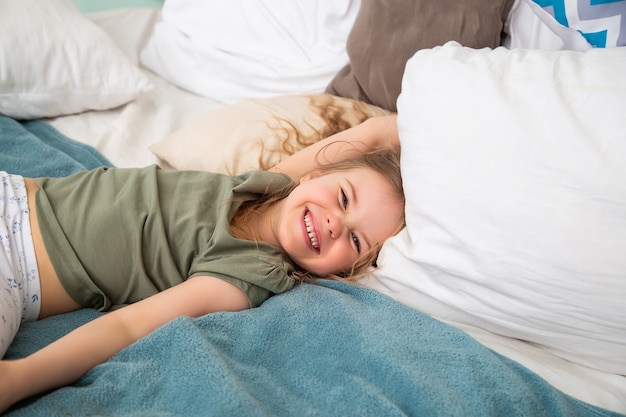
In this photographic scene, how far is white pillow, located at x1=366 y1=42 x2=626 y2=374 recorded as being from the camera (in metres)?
0.76

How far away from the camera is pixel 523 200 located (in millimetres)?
796

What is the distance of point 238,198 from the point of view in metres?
1.07

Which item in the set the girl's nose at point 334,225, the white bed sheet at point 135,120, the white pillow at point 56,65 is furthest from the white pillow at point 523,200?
the white pillow at point 56,65

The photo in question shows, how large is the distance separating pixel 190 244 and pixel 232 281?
13cm

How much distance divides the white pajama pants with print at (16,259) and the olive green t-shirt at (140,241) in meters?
0.03

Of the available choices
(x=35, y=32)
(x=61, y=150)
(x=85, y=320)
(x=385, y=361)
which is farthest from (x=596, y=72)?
(x=35, y=32)

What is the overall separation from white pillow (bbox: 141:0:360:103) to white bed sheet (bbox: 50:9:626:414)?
76 mm

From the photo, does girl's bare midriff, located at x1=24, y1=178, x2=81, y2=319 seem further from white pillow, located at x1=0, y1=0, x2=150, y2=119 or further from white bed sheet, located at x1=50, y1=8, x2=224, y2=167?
white pillow, located at x1=0, y1=0, x2=150, y2=119

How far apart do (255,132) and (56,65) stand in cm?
59

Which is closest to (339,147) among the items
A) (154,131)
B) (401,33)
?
(401,33)

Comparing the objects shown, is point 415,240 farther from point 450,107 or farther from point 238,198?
point 238,198

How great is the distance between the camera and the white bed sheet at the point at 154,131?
83 cm

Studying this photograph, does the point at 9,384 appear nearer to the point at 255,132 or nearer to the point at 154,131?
the point at 255,132

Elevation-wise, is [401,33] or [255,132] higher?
[401,33]
